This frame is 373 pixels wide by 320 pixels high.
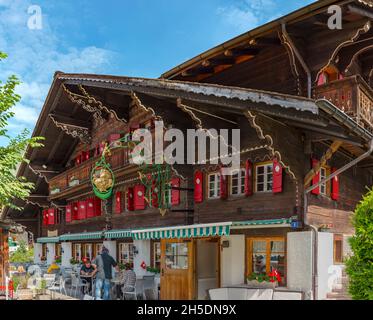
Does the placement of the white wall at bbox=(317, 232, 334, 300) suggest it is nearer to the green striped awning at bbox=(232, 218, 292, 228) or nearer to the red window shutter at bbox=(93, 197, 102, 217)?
the green striped awning at bbox=(232, 218, 292, 228)

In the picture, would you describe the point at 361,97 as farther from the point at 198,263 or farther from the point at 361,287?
the point at 198,263

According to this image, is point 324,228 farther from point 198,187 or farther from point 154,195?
point 154,195

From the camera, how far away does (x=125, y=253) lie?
744 inches

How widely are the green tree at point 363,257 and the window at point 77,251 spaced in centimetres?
1793

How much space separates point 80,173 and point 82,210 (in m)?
2.25

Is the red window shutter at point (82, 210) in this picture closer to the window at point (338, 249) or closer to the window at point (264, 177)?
the window at point (264, 177)

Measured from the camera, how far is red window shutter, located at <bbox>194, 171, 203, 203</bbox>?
13.9 meters

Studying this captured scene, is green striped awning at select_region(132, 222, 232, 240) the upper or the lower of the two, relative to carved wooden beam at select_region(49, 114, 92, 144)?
lower

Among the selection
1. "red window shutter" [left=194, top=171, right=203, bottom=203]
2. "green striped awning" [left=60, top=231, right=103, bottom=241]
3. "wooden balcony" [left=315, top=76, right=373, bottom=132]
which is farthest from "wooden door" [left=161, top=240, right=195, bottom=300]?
"green striped awning" [left=60, top=231, right=103, bottom=241]

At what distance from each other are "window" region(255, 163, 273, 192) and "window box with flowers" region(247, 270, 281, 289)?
6.97 feet

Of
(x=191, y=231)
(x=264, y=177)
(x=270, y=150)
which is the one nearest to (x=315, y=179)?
(x=264, y=177)

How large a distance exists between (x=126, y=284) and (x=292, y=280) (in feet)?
16.9

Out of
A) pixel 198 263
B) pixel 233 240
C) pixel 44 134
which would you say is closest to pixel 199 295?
pixel 198 263

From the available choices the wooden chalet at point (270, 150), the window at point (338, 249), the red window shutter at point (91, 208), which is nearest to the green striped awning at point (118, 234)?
the wooden chalet at point (270, 150)
